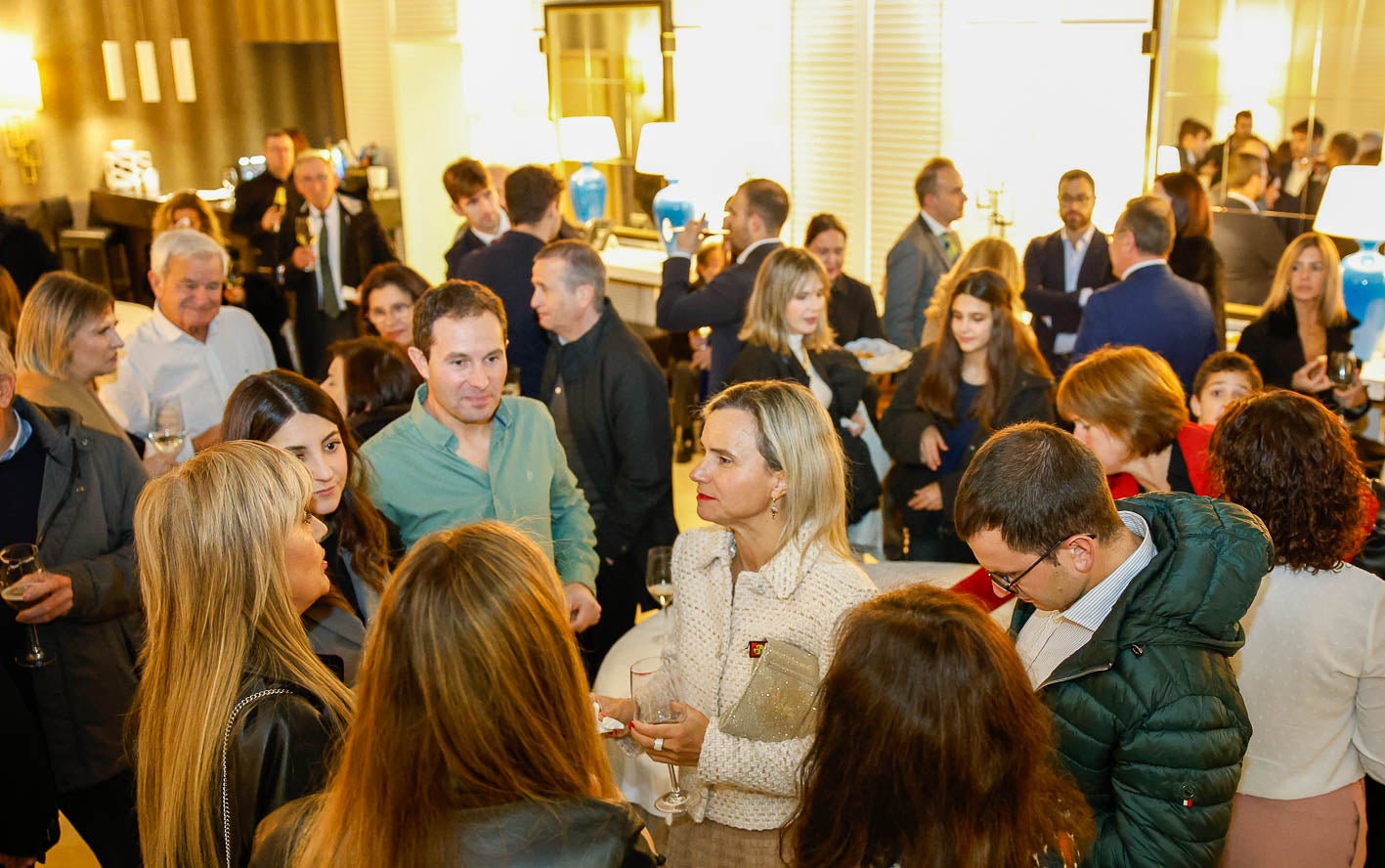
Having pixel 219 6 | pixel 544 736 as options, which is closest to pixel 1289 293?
pixel 544 736

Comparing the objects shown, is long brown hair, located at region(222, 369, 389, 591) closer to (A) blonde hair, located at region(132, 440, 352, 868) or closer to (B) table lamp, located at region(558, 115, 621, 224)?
(A) blonde hair, located at region(132, 440, 352, 868)

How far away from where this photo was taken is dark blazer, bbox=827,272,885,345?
17.0 feet

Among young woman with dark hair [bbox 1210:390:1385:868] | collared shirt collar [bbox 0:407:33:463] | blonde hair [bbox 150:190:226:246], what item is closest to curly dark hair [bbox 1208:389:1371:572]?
young woman with dark hair [bbox 1210:390:1385:868]

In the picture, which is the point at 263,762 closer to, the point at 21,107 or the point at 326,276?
the point at 326,276

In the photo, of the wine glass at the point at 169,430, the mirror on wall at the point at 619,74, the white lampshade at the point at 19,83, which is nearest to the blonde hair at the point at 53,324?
the wine glass at the point at 169,430

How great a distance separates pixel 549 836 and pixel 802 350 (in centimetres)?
283

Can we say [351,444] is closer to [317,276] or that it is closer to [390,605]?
[390,605]

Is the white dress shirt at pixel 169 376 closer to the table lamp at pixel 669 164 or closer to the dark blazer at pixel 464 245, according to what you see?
the dark blazer at pixel 464 245

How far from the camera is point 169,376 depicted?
401 cm

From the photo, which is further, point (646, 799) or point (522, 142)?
point (522, 142)

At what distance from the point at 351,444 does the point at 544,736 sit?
4.88ft

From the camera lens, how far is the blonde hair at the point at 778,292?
3932 mm

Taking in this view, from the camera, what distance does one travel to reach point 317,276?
620cm

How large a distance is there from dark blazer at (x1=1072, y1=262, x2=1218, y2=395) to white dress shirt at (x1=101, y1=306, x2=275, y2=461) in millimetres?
3082
